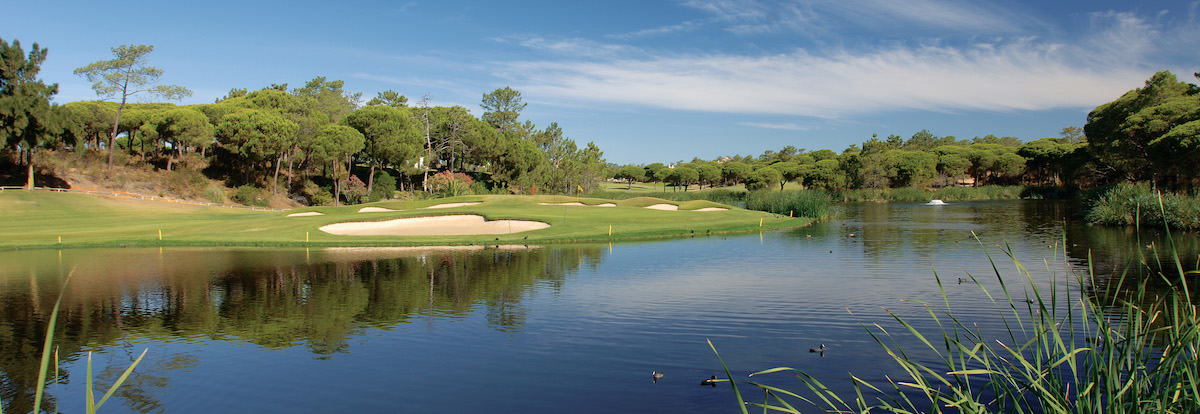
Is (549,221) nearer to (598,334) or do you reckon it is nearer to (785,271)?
(785,271)

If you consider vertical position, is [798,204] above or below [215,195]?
below

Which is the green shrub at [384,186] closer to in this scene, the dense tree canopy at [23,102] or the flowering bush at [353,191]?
the flowering bush at [353,191]

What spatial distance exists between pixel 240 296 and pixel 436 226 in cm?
1633

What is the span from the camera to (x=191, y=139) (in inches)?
2223

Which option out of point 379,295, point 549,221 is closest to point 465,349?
point 379,295

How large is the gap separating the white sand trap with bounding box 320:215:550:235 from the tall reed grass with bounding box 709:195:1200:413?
2065 centimetres

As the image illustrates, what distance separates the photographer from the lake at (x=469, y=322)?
8.49 m

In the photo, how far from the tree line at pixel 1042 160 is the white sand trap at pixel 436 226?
33.0m

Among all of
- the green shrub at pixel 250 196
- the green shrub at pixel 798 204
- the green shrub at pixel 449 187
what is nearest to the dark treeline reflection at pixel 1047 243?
the green shrub at pixel 798 204

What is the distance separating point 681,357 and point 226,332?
7856mm

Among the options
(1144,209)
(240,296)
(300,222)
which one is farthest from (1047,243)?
(300,222)

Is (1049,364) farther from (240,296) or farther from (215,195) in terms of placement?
(215,195)

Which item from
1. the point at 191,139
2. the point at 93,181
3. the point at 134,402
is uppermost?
the point at 191,139

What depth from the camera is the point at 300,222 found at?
31.0 metres
